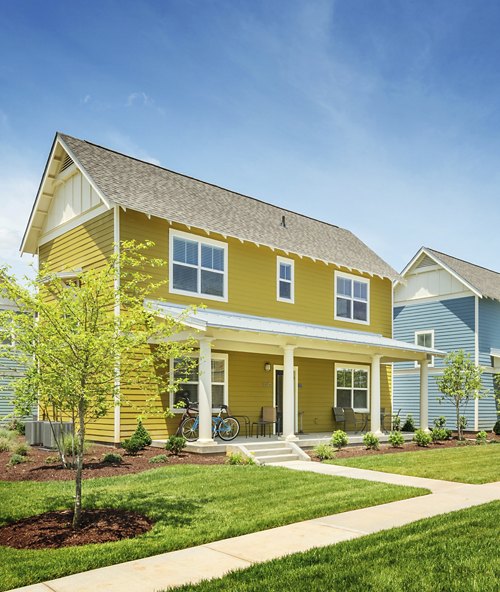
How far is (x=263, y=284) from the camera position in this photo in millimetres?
19141

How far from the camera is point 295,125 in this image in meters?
16.6

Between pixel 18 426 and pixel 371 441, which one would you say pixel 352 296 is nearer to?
pixel 371 441

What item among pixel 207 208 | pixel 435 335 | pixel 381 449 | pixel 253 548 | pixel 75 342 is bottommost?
pixel 381 449

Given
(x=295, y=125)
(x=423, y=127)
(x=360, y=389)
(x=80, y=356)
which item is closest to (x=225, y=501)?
(x=80, y=356)

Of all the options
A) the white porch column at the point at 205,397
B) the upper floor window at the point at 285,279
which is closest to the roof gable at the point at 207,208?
the upper floor window at the point at 285,279

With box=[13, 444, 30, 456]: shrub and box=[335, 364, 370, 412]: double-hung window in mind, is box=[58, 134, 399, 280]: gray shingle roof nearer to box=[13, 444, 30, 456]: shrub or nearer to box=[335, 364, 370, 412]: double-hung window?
box=[335, 364, 370, 412]: double-hung window

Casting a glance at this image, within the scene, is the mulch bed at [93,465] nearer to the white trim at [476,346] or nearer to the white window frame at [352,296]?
the white window frame at [352,296]

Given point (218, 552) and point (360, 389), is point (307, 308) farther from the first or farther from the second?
point (218, 552)

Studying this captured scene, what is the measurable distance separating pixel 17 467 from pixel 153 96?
9059mm

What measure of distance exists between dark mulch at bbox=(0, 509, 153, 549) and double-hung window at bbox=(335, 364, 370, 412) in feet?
48.4

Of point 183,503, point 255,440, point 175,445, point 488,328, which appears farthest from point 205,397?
point 488,328

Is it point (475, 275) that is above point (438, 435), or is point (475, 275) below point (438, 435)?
above

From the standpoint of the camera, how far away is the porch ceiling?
14.5 metres

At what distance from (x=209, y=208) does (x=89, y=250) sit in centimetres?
413
